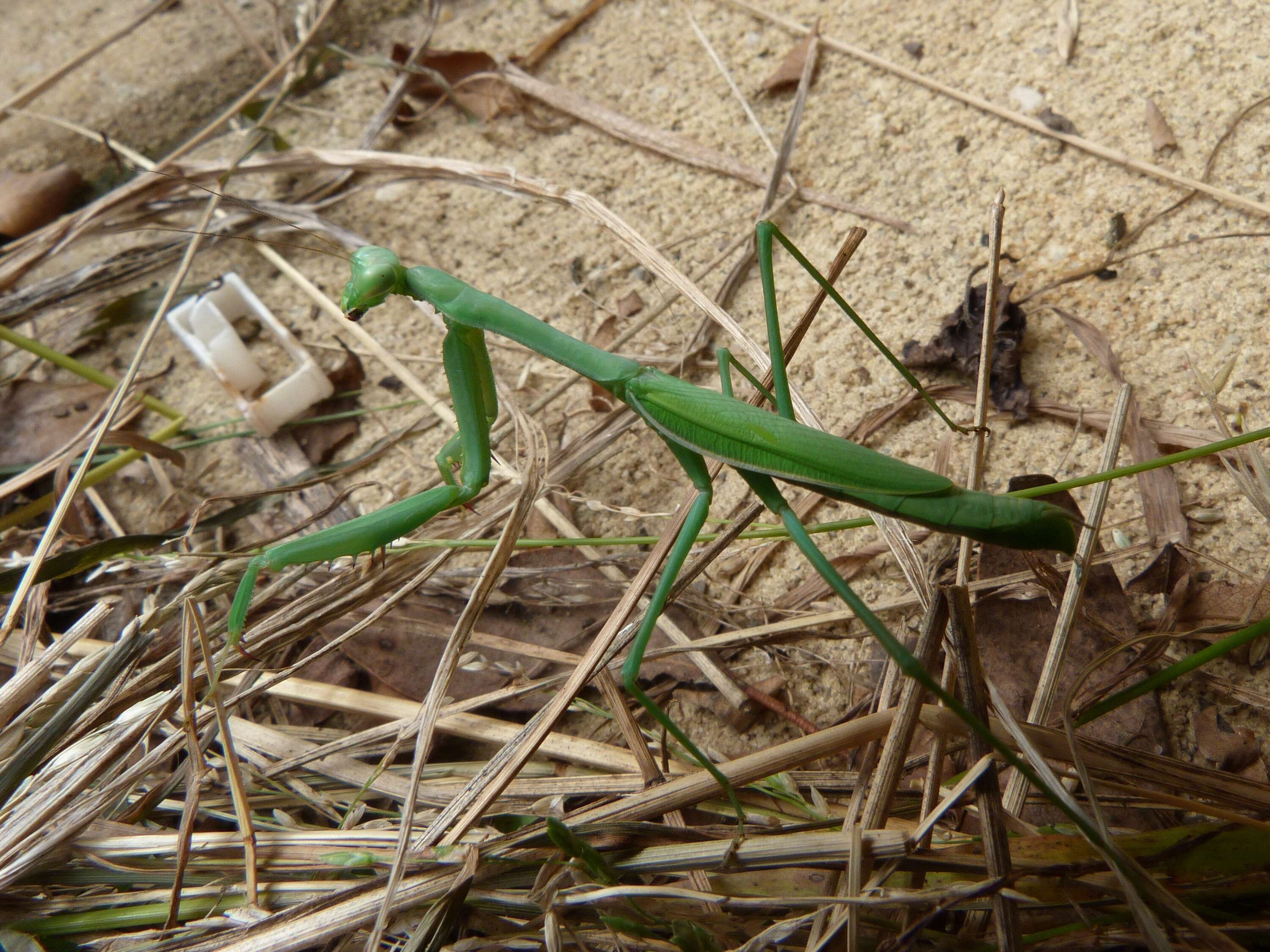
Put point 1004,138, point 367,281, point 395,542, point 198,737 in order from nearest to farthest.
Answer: point 367,281 < point 198,737 < point 395,542 < point 1004,138

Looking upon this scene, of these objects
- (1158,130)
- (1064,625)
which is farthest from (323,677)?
(1158,130)

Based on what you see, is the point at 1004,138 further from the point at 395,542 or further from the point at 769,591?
the point at 395,542

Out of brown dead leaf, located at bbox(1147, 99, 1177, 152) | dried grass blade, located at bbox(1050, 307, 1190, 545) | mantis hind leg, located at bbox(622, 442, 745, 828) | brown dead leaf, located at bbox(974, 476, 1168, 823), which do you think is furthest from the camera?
brown dead leaf, located at bbox(1147, 99, 1177, 152)

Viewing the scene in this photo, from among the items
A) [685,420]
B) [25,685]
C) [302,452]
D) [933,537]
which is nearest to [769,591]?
[933,537]

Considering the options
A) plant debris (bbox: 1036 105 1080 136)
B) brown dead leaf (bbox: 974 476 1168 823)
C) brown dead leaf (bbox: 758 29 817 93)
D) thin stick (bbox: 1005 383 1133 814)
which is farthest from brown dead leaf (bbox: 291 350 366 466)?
plant debris (bbox: 1036 105 1080 136)

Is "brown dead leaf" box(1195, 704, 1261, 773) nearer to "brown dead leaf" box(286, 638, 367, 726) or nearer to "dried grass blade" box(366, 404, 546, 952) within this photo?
"dried grass blade" box(366, 404, 546, 952)

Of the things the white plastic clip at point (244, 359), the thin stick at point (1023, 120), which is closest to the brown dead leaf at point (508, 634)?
the white plastic clip at point (244, 359)

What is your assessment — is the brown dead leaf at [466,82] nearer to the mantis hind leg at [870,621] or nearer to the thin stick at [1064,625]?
the mantis hind leg at [870,621]
